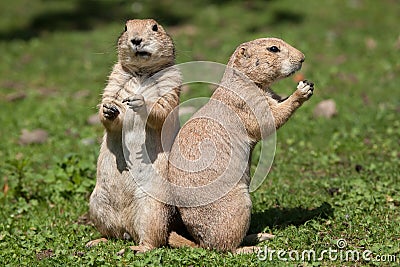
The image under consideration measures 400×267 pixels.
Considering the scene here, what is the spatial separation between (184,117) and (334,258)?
134 inches

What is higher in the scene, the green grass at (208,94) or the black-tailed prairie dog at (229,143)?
the black-tailed prairie dog at (229,143)

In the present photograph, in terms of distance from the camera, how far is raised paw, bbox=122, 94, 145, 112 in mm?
4523

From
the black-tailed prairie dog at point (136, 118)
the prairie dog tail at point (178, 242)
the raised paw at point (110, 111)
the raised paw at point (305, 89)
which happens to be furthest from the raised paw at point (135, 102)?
the raised paw at point (305, 89)

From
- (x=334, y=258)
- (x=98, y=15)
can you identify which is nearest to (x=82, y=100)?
(x=98, y=15)

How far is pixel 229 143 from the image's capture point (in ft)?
15.7

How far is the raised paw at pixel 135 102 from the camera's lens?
14.8 feet

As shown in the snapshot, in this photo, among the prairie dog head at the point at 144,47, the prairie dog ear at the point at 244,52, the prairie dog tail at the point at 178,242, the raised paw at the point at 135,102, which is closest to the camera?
the raised paw at the point at 135,102

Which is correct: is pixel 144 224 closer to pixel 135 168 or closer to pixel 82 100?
pixel 135 168

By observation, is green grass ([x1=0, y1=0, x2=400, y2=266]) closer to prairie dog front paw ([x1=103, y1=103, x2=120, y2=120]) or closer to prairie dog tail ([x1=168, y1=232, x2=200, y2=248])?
prairie dog tail ([x1=168, y1=232, x2=200, y2=248])

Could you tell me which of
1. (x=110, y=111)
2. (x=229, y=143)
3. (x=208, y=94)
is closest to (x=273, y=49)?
(x=229, y=143)

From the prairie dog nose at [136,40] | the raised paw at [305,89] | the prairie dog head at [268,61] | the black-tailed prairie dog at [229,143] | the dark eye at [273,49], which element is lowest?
the black-tailed prairie dog at [229,143]

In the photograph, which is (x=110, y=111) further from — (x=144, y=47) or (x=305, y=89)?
(x=305, y=89)

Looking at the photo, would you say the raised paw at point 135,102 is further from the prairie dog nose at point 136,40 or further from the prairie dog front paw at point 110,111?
the prairie dog nose at point 136,40

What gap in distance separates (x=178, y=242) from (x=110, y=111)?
3.80 feet
